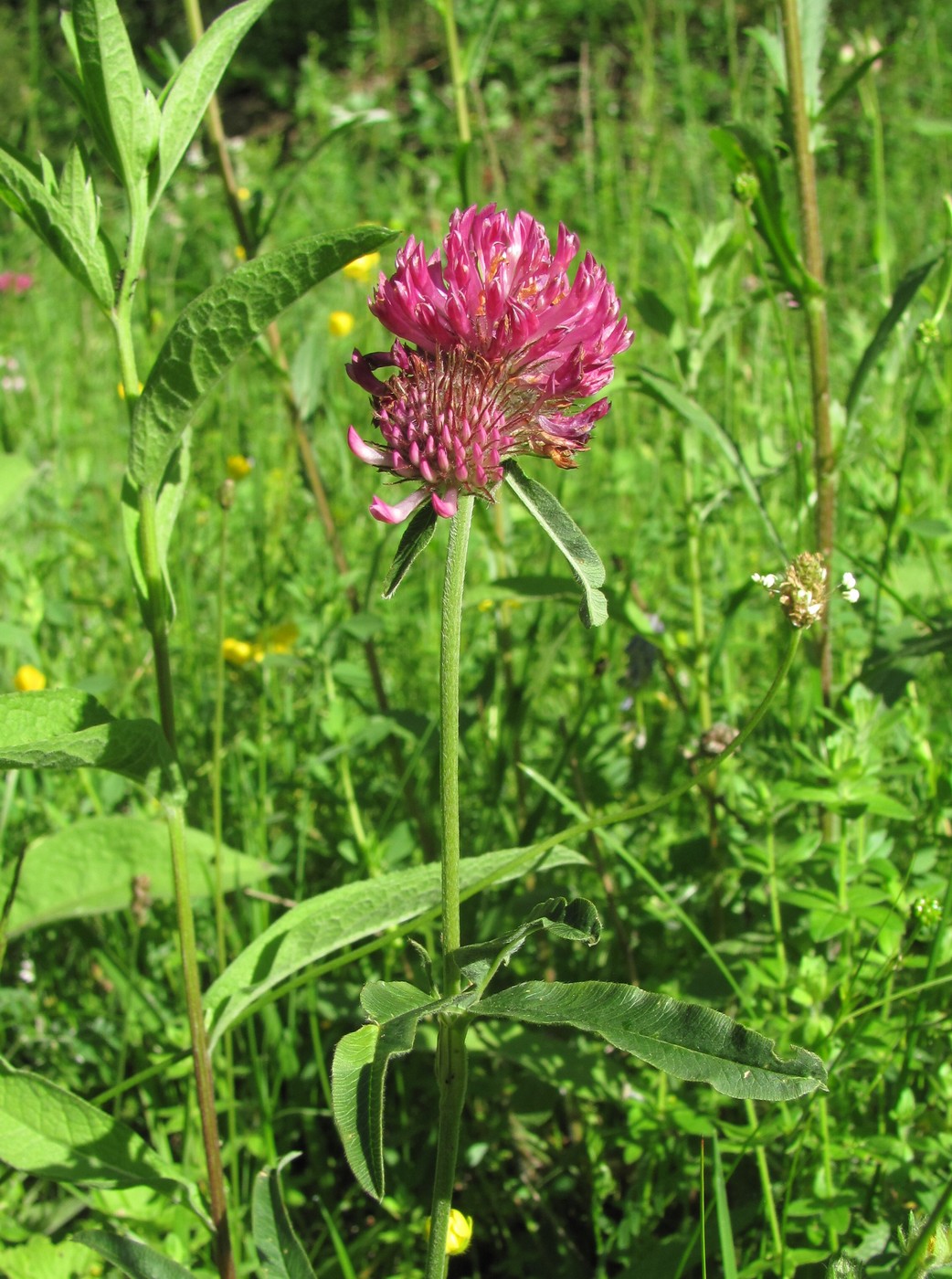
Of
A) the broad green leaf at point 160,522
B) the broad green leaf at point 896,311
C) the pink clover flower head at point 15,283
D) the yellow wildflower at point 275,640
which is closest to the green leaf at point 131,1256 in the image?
the broad green leaf at point 160,522

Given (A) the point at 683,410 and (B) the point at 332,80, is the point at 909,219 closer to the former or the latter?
(A) the point at 683,410

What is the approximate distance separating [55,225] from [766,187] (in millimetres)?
927

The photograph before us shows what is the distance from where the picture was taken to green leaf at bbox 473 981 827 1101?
2.68ft

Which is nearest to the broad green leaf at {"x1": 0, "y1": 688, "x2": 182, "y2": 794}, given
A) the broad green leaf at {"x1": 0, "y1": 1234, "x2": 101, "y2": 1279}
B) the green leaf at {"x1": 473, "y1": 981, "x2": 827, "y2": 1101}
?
the green leaf at {"x1": 473, "y1": 981, "x2": 827, "y2": 1101}

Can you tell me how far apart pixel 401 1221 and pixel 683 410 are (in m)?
1.14

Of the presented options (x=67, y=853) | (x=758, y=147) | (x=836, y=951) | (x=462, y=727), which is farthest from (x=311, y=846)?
(x=758, y=147)

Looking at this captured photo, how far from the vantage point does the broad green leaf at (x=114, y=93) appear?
0.99m

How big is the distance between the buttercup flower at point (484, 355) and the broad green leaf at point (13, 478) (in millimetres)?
983

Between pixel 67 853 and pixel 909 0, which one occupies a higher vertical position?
pixel 909 0

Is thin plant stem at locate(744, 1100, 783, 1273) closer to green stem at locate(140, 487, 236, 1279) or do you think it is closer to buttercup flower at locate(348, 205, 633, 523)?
green stem at locate(140, 487, 236, 1279)

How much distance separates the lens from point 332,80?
8.98m

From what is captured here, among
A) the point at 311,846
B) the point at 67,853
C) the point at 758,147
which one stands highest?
the point at 758,147

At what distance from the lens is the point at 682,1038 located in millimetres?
846

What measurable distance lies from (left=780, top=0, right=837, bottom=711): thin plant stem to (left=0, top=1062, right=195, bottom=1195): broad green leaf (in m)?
0.99
